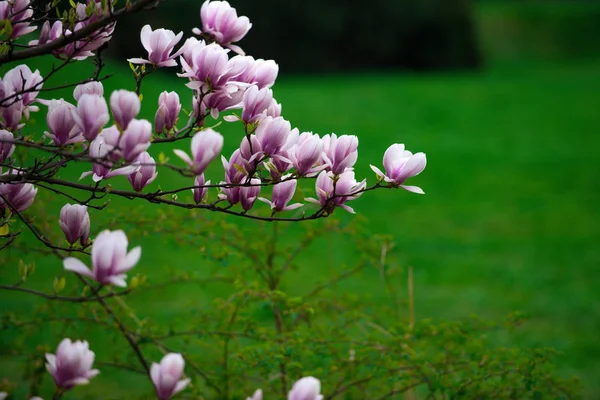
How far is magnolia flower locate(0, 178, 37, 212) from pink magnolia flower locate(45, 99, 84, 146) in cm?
18

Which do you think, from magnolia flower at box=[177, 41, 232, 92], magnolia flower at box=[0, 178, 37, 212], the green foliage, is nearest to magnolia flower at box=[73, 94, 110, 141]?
magnolia flower at box=[177, 41, 232, 92]

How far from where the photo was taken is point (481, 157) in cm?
1059

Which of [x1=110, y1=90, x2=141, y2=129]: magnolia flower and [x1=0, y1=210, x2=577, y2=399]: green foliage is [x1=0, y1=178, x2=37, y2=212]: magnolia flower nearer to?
[x1=110, y1=90, x2=141, y2=129]: magnolia flower

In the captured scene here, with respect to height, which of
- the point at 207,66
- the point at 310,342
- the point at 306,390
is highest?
the point at 207,66

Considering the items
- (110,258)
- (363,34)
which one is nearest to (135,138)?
(110,258)

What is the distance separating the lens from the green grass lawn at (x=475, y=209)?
5516mm

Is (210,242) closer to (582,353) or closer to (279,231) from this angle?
(279,231)

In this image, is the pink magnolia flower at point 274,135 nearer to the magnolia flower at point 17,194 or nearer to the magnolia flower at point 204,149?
the magnolia flower at point 204,149

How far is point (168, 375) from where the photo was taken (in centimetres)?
135

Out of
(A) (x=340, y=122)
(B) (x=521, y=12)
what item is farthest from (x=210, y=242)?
(B) (x=521, y=12)

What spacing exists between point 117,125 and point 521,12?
26.8m

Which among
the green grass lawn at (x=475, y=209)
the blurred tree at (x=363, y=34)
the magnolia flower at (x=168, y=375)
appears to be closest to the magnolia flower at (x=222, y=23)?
the magnolia flower at (x=168, y=375)

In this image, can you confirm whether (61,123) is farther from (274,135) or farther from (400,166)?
(400,166)

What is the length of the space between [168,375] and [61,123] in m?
0.56
